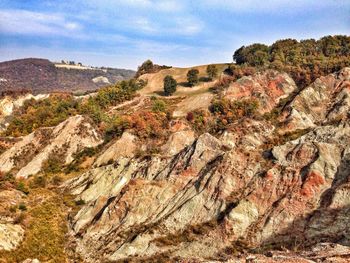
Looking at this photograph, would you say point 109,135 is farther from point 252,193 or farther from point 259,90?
point 252,193

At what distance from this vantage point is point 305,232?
3794 cm

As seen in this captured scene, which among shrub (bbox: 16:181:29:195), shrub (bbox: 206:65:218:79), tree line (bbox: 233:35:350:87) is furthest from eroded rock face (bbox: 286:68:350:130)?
shrub (bbox: 16:181:29:195)

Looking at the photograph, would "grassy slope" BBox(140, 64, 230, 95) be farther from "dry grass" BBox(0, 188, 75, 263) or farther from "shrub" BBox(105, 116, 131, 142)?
"dry grass" BBox(0, 188, 75, 263)

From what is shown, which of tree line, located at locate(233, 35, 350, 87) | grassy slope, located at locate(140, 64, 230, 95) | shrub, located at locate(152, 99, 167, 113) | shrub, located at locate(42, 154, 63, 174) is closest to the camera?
shrub, located at locate(42, 154, 63, 174)

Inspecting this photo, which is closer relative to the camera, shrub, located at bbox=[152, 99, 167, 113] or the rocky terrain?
the rocky terrain

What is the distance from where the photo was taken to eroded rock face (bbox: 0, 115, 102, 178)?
72.2 m

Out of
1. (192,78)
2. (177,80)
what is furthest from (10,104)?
(192,78)

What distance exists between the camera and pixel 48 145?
247ft

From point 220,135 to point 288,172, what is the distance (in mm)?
22092

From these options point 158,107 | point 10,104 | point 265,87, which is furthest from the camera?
point 10,104

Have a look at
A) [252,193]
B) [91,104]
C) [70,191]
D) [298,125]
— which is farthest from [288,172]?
[91,104]

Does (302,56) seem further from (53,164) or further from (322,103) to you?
(53,164)

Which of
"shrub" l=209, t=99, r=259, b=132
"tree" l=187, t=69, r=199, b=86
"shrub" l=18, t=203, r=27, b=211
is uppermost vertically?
"tree" l=187, t=69, r=199, b=86

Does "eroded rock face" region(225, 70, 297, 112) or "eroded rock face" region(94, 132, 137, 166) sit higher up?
"eroded rock face" region(225, 70, 297, 112)
